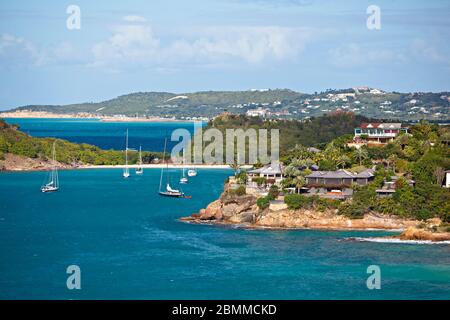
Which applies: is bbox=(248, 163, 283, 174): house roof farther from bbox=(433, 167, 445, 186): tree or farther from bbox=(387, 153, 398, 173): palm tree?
bbox=(433, 167, 445, 186): tree

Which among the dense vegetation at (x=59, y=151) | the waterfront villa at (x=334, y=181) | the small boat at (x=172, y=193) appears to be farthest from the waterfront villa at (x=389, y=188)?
the dense vegetation at (x=59, y=151)

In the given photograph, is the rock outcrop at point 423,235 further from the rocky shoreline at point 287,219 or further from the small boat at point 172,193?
the small boat at point 172,193

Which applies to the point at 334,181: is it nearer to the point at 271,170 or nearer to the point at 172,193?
Answer: the point at 271,170

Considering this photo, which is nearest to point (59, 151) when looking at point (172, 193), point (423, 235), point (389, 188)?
point (172, 193)

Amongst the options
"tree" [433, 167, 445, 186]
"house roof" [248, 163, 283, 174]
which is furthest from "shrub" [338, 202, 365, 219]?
"house roof" [248, 163, 283, 174]

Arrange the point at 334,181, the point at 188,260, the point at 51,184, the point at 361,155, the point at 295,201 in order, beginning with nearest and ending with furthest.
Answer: the point at 188,260
the point at 295,201
the point at 334,181
the point at 361,155
the point at 51,184

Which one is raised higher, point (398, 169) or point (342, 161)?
point (342, 161)
